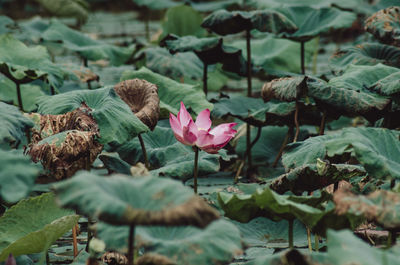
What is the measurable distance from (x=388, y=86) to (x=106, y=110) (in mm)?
1009

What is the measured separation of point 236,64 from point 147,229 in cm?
186

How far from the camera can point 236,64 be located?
3.21 m

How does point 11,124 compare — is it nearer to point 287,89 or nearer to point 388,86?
point 287,89

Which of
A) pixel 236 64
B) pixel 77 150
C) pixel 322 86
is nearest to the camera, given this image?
pixel 77 150

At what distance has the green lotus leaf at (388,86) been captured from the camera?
2.13 meters

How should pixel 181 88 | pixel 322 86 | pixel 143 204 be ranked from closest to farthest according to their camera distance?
pixel 143 204 → pixel 322 86 → pixel 181 88

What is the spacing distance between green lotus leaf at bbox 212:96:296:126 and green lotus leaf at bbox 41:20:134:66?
0.90 meters

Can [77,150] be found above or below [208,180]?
above

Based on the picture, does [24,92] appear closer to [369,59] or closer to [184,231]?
[369,59]

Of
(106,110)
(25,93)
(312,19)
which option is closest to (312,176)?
(106,110)

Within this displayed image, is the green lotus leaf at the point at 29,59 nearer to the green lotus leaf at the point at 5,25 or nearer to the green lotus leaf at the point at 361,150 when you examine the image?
the green lotus leaf at the point at 5,25

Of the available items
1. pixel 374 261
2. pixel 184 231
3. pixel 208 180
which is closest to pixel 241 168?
pixel 208 180

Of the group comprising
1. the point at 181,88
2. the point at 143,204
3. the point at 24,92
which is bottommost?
the point at 24,92

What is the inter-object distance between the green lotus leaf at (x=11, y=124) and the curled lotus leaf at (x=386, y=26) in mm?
1728
